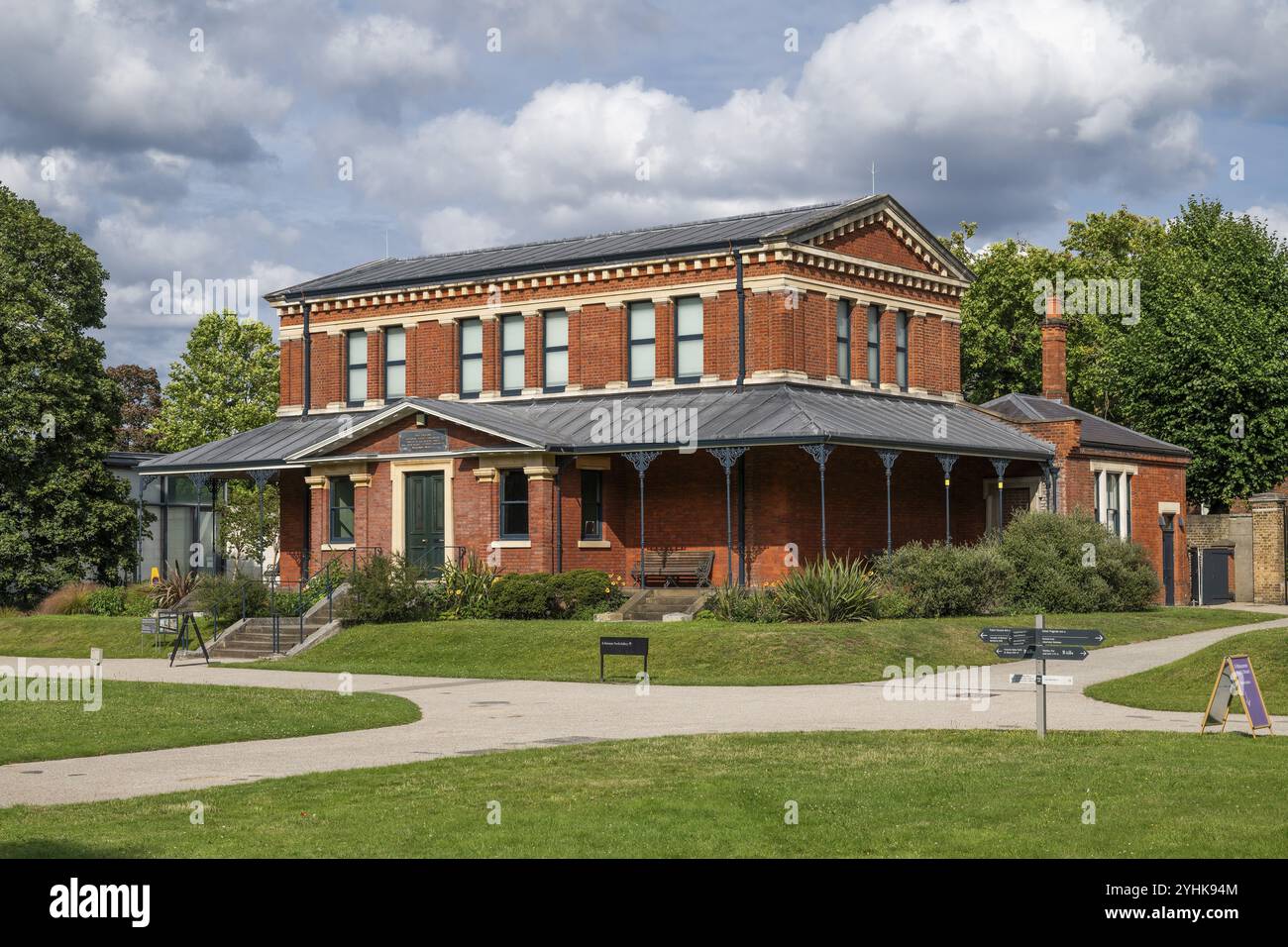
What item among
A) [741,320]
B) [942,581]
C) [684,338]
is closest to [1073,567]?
[942,581]

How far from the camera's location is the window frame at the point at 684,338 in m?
38.8

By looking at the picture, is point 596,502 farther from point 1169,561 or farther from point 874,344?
point 1169,561

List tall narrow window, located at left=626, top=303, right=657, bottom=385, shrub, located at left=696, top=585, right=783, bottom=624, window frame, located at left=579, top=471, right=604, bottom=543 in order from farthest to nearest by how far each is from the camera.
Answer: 1. tall narrow window, located at left=626, top=303, right=657, bottom=385
2. window frame, located at left=579, top=471, right=604, bottom=543
3. shrub, located at left=696, top=585, right=783, bottom=624

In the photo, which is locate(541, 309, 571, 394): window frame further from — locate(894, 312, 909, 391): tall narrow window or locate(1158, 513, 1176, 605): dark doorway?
locate(1158, 513, 1176, 605): dark doorway

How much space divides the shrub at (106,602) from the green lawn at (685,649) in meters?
8.70

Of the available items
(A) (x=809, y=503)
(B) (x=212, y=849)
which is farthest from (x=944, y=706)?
(A) (x=809, y=503)

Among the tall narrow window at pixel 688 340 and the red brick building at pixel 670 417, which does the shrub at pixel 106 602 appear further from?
the tall narrow window at pixel 688 340

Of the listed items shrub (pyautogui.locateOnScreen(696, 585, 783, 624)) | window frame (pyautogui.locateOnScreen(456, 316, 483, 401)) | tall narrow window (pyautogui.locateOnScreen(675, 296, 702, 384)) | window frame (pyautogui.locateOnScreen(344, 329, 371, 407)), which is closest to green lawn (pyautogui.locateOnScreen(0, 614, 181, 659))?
window frame (pyautogui.locateOnScreen(344, 329, 371, 407))

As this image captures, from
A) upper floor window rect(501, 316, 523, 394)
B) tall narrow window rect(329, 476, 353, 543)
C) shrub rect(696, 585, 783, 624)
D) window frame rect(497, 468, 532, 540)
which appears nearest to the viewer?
shrub rect(696, 585, 783, 624)

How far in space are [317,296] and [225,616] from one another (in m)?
12.6

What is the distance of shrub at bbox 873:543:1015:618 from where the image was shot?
3234 cm

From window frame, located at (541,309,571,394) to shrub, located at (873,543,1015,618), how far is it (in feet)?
34.5

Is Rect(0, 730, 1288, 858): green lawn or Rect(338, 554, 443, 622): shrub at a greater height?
Rect(338, 554, 443, 622): shrub

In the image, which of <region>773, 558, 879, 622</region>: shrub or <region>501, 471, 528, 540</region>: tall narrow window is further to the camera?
<region>501, 471, 528, 540</region>: tall narrow window
